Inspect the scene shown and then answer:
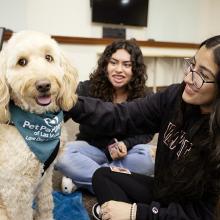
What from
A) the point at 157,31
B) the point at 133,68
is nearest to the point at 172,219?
the point at 133,68

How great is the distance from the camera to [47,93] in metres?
1.06

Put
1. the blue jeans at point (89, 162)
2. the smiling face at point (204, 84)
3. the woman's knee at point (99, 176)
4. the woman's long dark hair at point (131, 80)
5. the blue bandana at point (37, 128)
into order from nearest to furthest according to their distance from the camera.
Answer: the smiling face at point (204, 84) < the blue bandana at point (37, 128) < the woman's knee at point (99, 176) < the blue jeans at point (89, 162) < the woman's long dark hair at point (131, 80)

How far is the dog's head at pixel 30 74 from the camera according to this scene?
103cm

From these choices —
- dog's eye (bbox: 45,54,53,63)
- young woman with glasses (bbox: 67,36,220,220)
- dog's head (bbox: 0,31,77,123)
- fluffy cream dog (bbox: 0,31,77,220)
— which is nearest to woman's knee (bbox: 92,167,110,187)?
young woman with glasses (bbox: 67,36,220,220)

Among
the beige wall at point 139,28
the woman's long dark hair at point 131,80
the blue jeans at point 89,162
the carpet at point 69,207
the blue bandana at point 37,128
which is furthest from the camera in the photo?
the beige wall at point 139,28

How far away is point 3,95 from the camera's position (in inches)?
40.6

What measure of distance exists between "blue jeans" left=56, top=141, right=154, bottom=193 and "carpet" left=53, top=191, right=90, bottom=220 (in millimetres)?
106

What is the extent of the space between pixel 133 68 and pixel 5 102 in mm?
1001

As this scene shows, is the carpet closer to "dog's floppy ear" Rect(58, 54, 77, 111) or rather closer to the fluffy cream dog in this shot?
the fluffy cream dog

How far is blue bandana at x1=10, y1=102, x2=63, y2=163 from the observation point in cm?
108

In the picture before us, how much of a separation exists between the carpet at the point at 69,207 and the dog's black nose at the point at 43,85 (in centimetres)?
75

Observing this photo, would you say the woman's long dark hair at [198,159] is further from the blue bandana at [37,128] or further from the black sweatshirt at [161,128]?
the blue bandana at [37,128]

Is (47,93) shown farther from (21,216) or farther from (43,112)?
(21,216)

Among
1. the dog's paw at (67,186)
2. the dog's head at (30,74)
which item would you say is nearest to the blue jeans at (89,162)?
the dog's paw at (67,186)
